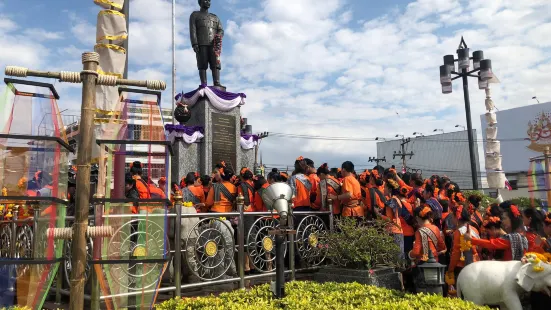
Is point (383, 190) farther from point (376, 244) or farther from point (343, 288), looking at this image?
point (343, 288)

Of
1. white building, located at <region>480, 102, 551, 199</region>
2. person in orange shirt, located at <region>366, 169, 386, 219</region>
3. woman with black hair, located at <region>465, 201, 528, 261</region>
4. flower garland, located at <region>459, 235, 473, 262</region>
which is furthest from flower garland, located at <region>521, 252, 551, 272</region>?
white building, located at <region>480, 102, 551, 199</region>

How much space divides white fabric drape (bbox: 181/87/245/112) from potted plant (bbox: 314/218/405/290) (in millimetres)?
7016

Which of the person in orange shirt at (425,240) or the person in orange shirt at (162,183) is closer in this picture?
the person in orange shirt at (162,183)

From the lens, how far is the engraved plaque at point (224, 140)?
12.2 meters

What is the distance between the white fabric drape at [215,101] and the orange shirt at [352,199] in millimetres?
5877

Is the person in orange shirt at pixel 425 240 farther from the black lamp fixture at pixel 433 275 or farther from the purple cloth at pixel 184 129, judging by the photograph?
the purple cloth at pixel 184 129

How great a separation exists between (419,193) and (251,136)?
6.24 metres

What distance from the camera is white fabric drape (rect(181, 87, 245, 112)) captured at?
12.2 metres

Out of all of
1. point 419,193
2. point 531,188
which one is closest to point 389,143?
point 531,188

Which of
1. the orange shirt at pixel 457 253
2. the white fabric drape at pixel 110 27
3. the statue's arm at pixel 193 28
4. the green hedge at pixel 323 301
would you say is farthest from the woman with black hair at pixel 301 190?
the statue's arm at pixel 193 28

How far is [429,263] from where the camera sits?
472 cm

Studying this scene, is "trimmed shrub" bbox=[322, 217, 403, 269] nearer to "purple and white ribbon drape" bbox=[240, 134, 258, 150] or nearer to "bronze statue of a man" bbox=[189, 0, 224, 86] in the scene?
"purple and white ribbon drape" bbox=[240, 134, 258, 150]

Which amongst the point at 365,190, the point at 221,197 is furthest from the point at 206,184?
the point at 365,190

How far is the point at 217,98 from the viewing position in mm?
12266
